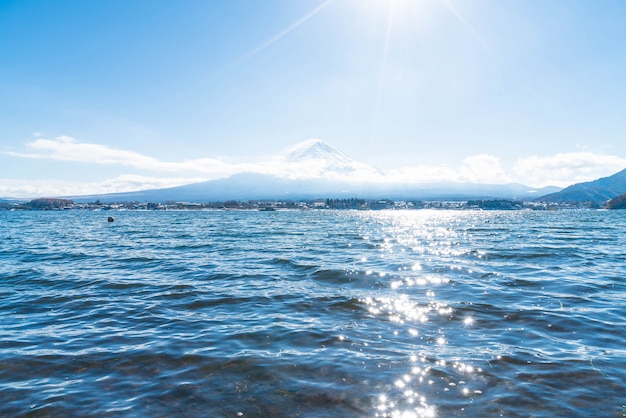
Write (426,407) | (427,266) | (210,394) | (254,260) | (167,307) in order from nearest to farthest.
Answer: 1. (426,407)
2. (210,394)
3. (167,307)
4. (427,266)
5. (254,260)

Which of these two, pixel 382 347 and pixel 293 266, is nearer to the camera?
pixel 382 347

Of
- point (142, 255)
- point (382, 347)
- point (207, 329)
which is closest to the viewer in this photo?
point (382, 347)

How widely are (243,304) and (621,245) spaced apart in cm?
3836

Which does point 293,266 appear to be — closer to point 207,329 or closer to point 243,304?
point 243,304

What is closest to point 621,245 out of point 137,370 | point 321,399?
point 321,399

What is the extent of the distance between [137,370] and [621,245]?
42722 mm

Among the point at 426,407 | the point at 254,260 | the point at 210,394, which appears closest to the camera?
the point at 426,407

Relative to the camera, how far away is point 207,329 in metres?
11.1

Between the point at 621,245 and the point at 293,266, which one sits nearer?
the point at 293,266

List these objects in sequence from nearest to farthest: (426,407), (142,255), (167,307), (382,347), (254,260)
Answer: (426,407) < (382,347) < (167,307) < (254,260) < (142,255)

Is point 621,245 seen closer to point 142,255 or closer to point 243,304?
point 243,304

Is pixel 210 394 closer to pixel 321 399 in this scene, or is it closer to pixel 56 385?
pixel 321 399

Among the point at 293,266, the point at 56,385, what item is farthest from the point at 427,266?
the point at 56,385

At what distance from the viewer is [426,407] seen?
6758mm
